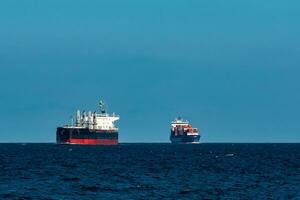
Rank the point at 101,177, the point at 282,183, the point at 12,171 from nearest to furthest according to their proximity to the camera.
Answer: the point at 282,183 → the point at 101,177 → the point at 12,171

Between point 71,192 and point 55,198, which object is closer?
point 55,198

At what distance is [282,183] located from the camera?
76500mm

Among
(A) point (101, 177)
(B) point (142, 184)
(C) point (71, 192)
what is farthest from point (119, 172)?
(C) point (71, 192)

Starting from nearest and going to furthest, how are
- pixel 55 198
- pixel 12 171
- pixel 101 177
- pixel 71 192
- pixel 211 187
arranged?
pixel 55 198
pixel 71 192
pixel 211 187
pixel 101 177
pixel 12 171

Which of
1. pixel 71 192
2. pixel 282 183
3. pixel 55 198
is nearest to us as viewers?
pixel 55 198

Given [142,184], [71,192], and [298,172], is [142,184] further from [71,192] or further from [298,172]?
[298,172]

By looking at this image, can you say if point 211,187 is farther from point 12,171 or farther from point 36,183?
point 12,171

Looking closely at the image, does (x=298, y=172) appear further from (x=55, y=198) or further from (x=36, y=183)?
(x=55, y=198)

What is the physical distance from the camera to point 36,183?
239ft

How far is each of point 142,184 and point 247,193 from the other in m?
11.3

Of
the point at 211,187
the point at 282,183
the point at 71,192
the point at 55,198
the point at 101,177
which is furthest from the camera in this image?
the point at 101,177

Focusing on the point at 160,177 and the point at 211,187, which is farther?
the point at 160,177

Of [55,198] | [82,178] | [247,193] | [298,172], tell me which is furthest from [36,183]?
[298,172]

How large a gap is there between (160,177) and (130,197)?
22572 mm
